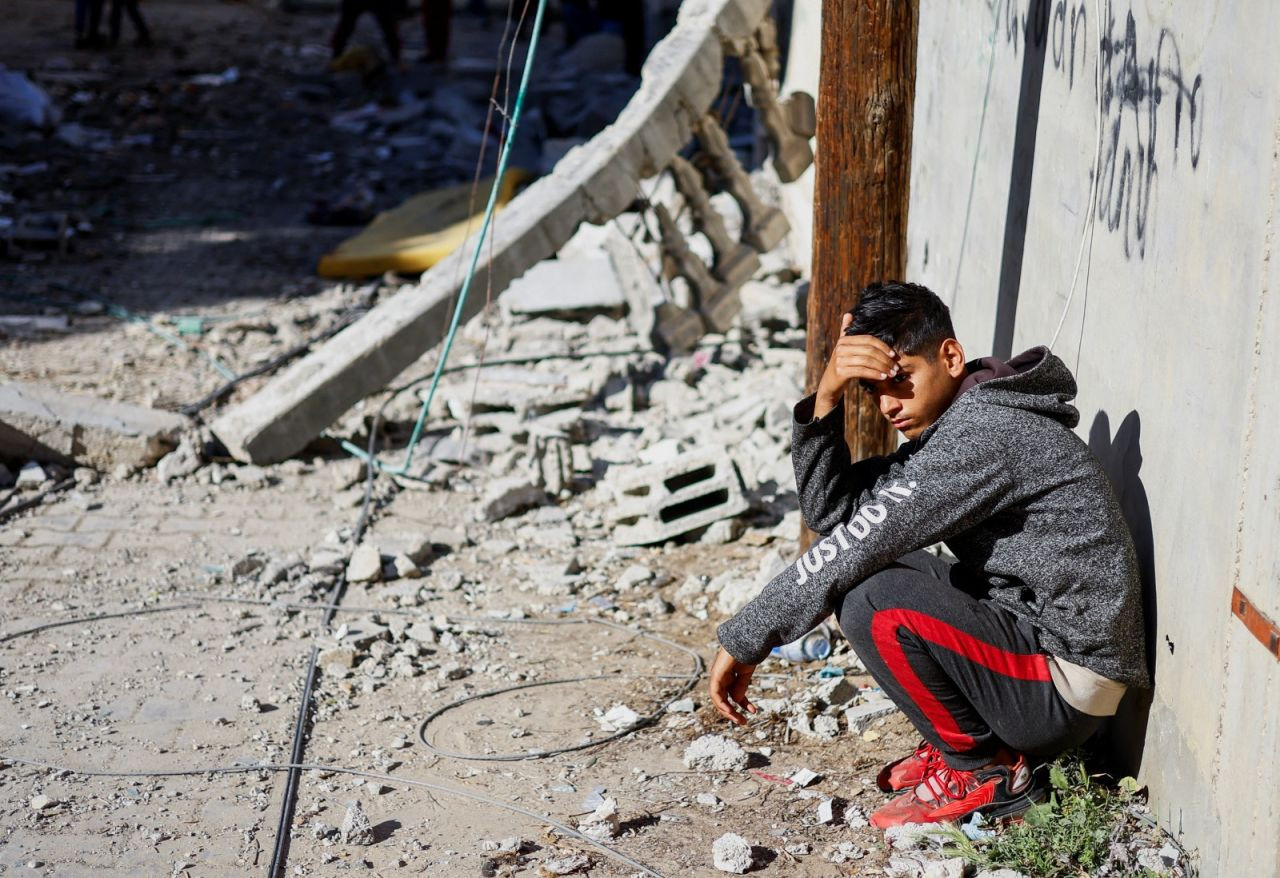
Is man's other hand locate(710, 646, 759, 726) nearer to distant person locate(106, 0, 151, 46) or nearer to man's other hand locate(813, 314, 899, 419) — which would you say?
man's other hand locate(813, 314, 899, 419)

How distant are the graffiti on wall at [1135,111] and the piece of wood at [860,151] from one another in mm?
477

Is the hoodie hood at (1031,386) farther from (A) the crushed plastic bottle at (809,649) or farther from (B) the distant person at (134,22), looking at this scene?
(B) the distant person at (134,22)

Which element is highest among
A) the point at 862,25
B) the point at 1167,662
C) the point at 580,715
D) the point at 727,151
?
the point at 862,25

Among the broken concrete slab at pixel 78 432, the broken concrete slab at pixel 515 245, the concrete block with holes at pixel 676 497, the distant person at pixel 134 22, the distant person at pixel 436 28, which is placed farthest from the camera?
the distant person at pixel 134 22

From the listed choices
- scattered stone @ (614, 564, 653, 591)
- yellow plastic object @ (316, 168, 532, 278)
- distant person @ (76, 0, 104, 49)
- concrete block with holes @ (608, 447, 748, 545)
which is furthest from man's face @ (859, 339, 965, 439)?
distant person @ (76, 0, 104, 49)

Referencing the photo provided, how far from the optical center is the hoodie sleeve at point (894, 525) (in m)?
2.83

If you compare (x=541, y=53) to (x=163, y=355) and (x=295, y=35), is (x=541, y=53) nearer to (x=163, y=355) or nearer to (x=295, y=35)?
(x=295, y=35)

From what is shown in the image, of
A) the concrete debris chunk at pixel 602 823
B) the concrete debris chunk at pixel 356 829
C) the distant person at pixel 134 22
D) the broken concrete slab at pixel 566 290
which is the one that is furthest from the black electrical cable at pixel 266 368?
the distant person at pixel 134 22

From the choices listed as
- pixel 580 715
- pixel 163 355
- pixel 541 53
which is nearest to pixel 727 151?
pixel 163 355

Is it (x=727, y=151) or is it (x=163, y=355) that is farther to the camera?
(x=163, y=355)

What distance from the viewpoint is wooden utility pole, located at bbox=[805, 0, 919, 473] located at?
12.2 feet

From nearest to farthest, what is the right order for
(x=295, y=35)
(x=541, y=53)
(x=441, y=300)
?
(x=441, y=300) → (x=541, y=53) → (x=295, y=35)

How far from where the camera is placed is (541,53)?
17.2 m

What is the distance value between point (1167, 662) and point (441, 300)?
4.04 meters
